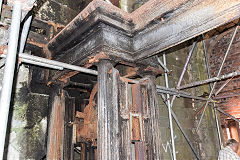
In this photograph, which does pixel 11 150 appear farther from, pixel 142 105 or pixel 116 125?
pixel 142 105

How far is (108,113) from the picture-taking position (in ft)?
6.85

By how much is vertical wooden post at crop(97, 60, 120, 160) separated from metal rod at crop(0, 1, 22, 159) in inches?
36.9

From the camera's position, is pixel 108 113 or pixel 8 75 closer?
pixel 8 75

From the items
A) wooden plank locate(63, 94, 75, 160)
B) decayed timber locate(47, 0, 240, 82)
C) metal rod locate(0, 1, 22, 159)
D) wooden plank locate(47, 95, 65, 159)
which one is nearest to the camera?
metal rod locate(0, 1, 22, 159)

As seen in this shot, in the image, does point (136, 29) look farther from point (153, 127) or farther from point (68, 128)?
point (68, 128)

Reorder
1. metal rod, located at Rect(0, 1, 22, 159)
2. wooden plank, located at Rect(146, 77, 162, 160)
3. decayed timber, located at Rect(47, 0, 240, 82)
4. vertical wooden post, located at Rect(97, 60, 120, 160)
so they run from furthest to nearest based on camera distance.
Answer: wooden plank, located at Rect(146, 77, 162, 160), vertical wooden post, located at Rect(97, 60, 120, 160), decayed timber, located at Rect(47, 0, 240, 82), metal rod, located at Rect(0, 1, 22, 159)

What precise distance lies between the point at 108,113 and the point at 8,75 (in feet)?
3.45

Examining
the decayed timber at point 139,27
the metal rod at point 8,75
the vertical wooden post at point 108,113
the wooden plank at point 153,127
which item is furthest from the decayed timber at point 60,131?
the metal rod at point 8,75

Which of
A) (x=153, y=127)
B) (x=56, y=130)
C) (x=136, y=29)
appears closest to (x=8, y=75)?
(x=136, y=29)

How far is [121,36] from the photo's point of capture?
7.85 feet

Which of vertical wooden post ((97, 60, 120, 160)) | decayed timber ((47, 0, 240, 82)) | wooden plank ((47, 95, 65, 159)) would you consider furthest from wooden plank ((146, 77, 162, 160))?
wooden plank ((47, 95, 65, 159))

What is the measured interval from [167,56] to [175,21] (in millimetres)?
2715

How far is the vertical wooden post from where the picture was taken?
1.97m

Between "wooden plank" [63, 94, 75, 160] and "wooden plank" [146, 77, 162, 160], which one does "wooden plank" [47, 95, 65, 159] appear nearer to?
"wooden plank" [63, 94, 75, 160]
